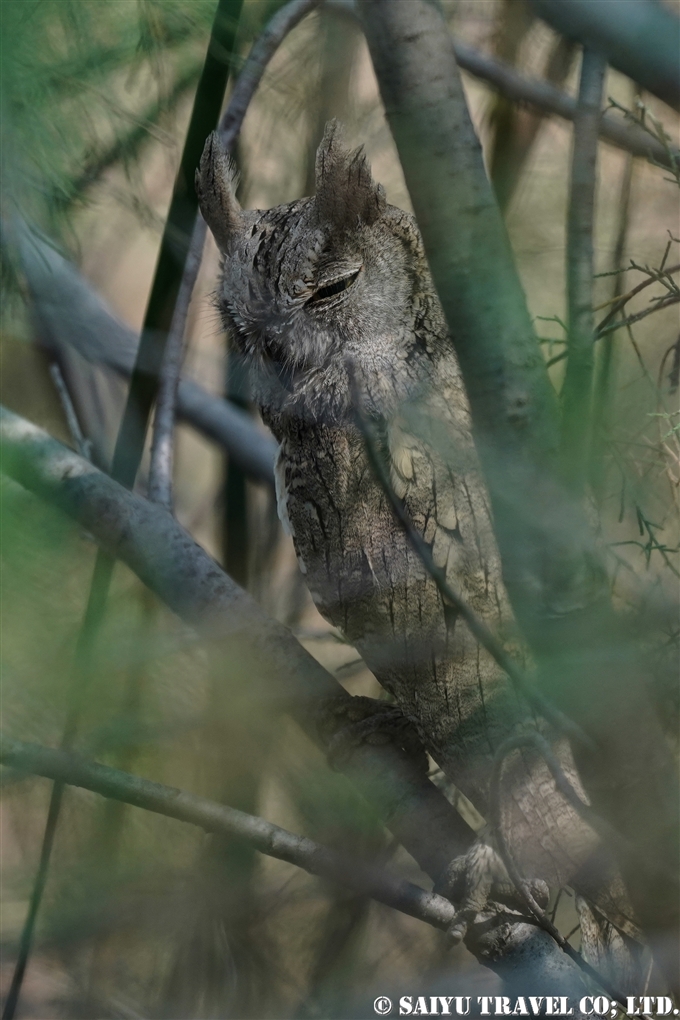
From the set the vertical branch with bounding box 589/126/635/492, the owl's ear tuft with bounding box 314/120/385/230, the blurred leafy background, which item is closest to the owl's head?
the owl's ear tuft with bounding box 314/120/385/230

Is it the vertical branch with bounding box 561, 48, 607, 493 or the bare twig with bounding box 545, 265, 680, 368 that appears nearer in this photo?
the vertical branch with bounding box 561, 48, 607, 493

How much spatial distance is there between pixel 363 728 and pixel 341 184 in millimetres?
820

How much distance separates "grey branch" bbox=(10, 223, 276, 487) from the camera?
5.80ft

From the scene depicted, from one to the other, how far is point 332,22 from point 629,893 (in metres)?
1.42

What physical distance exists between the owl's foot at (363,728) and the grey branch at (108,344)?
73 centimetres

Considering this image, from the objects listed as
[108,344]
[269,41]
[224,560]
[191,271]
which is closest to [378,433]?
[191,271]

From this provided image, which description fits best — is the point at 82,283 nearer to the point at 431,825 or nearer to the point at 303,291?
the point at 303,291

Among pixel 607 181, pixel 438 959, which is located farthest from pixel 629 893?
pixel 607 181

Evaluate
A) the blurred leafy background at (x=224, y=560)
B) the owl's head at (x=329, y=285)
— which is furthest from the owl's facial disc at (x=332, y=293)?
the blurred leafy background at (x=224, y=560)

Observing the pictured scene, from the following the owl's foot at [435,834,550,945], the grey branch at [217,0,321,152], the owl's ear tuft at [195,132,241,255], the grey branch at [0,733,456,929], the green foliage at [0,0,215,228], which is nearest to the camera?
the green foliage at [0,0,215,228]

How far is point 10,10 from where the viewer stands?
1.97 ft

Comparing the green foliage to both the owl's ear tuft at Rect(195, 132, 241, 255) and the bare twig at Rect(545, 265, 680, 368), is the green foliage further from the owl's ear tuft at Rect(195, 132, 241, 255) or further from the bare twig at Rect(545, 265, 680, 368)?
the bare twig at Rect(545, 265, 680, 368)

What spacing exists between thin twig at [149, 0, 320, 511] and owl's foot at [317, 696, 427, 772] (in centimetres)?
44

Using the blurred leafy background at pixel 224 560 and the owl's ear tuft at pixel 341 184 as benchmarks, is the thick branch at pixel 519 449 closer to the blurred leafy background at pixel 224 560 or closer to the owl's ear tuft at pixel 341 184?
the blurred leafy background at pixel 224 560
